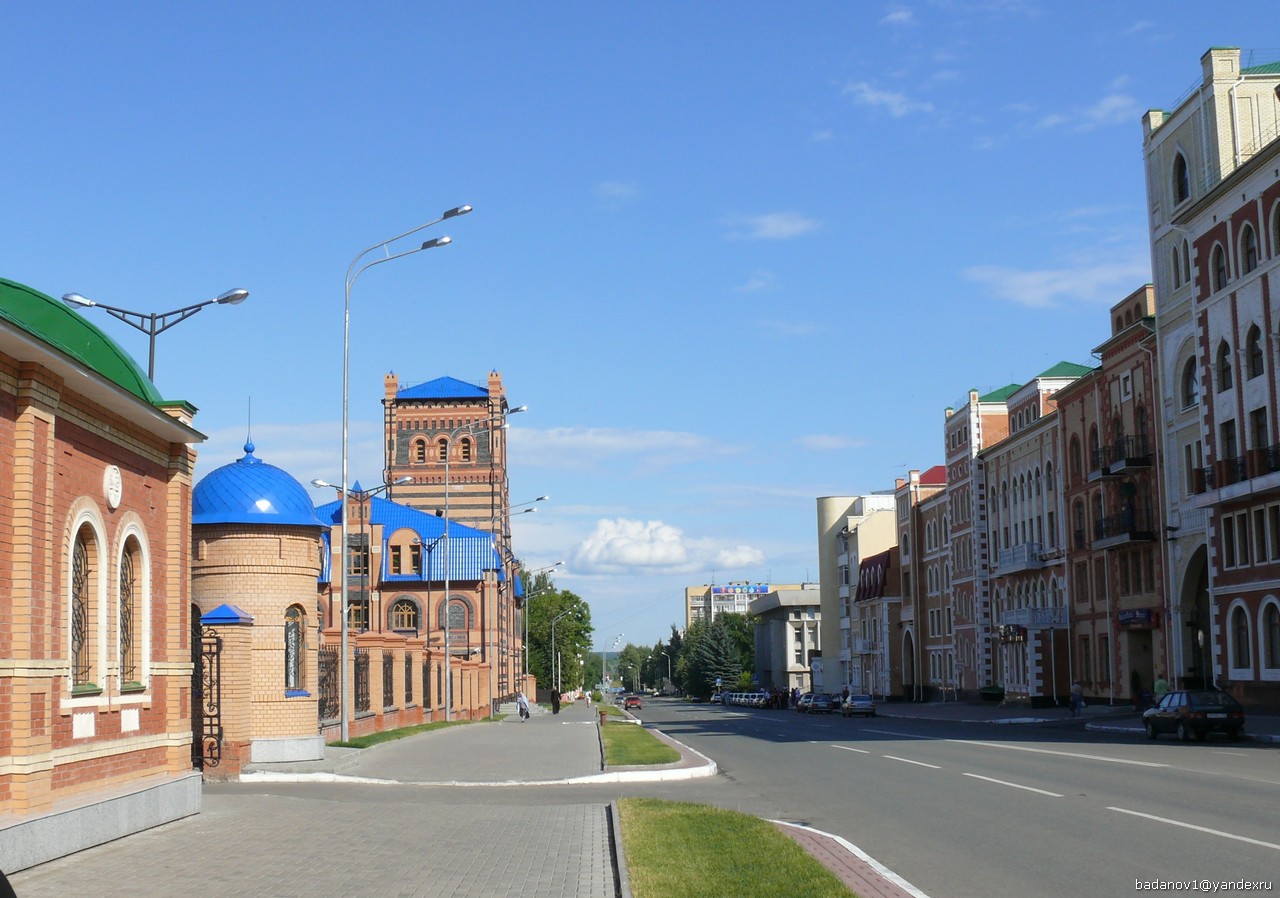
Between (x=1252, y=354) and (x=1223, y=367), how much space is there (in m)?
2.08

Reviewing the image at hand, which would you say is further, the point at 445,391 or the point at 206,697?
the point at 445,391

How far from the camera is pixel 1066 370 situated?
6512cm

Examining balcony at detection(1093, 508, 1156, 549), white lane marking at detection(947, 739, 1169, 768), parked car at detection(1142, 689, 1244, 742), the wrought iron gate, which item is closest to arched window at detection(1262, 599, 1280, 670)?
parked car at detection(1142, 689, 1244, 742)

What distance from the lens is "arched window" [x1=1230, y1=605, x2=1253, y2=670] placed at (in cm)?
4044

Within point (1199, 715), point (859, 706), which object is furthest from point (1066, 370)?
point (1199, 715)

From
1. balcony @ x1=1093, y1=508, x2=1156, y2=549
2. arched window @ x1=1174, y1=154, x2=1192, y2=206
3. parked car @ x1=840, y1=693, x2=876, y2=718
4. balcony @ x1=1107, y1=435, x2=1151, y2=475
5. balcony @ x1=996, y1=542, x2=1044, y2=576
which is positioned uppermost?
arched window @ x1=1174, y1=154, x2=1192, y2=206

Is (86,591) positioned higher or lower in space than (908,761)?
higher

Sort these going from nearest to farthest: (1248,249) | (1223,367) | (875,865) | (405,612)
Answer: (875,865), (1248,249), (1223,367), (405,612)

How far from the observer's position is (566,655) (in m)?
128

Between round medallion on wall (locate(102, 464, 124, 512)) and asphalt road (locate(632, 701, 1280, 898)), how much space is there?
8.44 meters

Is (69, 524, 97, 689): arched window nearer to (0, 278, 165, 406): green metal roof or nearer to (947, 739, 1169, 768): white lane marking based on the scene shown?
(0, 278, 165, 406): green metal roof

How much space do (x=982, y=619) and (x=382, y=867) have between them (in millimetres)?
62199

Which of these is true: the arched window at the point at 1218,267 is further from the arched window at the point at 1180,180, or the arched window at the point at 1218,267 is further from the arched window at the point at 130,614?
the arched window at the point at 130,614

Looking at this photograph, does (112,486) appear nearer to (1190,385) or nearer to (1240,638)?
(1240,638)
